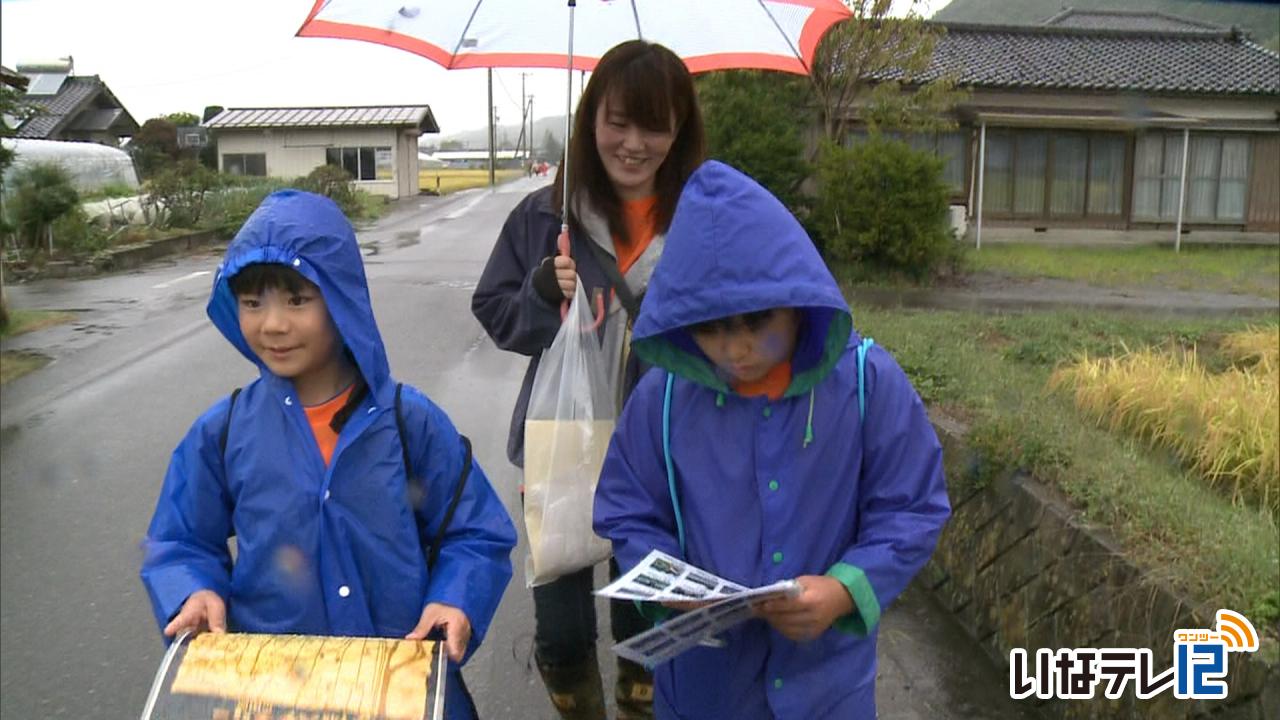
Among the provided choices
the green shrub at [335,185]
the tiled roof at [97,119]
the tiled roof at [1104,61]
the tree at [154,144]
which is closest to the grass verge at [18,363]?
the tiled roof at [1104,61]

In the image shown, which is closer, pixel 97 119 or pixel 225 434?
pixel 225 434

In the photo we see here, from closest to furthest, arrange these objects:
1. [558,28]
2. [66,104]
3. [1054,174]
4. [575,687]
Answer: [575,687]
[558,28]
[1054,174]
[66,104]

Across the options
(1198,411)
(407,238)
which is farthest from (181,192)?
(1198,411)

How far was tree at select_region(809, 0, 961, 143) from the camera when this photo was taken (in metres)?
12.4

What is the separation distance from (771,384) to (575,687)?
127 cm

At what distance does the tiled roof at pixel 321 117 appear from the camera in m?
38.2

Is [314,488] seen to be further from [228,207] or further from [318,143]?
[318,143]

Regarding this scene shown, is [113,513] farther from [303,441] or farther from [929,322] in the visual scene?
[929,322]

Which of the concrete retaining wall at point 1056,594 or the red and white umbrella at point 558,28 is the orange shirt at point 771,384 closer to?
the red and white umbrella at point 558,28

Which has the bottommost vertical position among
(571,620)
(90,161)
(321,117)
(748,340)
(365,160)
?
(571,620)

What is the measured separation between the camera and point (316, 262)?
194cm

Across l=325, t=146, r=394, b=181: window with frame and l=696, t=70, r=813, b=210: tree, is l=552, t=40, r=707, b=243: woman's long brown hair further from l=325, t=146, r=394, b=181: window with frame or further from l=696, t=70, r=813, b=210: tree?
l=325, t=146, r=394, b=181: window with frame

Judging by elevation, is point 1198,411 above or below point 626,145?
below

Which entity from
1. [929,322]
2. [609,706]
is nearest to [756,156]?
[929,322]
